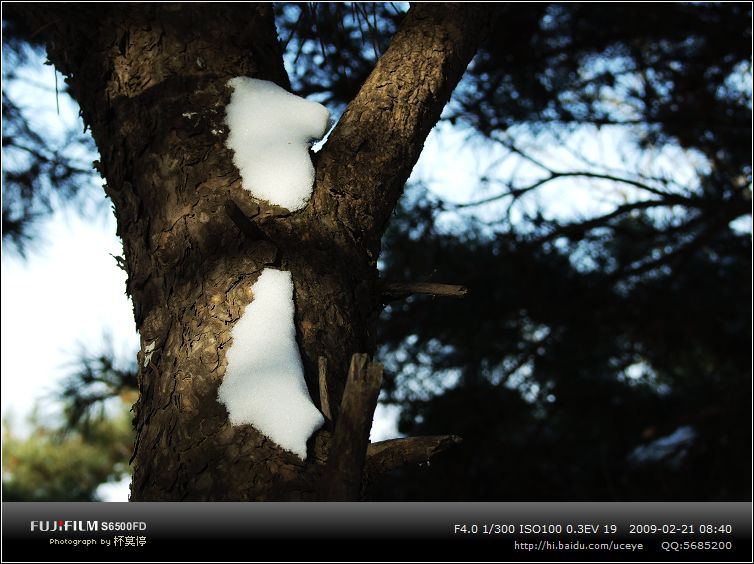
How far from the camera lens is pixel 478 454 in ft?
9.48

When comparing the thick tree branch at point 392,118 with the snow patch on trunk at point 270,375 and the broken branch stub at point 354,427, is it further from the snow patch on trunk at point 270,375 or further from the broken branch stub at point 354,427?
the broken branch stub at point 354,427

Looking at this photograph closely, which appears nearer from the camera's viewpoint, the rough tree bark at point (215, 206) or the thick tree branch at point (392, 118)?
the rough tree bark at point (215, 206)

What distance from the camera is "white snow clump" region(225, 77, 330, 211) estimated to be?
83 centimetres

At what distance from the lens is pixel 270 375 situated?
0.72 meters

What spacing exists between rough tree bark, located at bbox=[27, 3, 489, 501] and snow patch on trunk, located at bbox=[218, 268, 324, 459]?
0.5 inches

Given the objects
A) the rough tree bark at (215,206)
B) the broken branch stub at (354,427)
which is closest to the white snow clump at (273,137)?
the rough tree bark at (215,206)

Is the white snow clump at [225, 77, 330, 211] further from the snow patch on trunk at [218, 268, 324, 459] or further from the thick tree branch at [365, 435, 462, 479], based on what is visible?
the thick tree branch at [365, 435, 462, 479]

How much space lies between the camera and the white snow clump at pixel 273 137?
0.83 metres

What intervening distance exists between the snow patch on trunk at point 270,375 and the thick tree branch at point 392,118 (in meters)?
0.13

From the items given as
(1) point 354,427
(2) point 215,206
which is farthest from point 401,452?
(2) point 215,206

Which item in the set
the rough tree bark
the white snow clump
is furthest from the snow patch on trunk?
the white snow clump

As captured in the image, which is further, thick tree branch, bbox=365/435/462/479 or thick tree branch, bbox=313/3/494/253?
thick tree branch, bbox=313/3/494/253

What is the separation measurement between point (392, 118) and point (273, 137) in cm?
16

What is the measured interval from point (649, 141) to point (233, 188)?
7.84 ft
